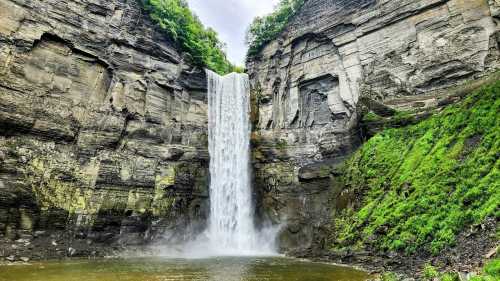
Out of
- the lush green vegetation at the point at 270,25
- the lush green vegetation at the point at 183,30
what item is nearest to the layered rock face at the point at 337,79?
the lush green vegetation at the point at 270,25

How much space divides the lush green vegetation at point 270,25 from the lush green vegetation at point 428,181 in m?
14.4

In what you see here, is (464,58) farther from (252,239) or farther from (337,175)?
(252,239)

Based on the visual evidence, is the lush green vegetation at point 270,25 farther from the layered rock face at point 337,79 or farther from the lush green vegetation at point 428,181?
the lush green vegetation at point 428,181

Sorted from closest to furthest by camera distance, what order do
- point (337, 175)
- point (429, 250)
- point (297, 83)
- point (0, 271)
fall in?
point (429, 250)
point (0, 271)
point (337, 175)
point (297, 83)

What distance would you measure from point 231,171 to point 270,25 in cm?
A: 1331

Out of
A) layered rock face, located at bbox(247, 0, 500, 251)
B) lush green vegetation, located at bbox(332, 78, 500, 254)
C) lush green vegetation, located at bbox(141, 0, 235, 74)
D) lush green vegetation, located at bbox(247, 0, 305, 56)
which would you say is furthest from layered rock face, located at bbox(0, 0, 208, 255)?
lush green vegetation, located at bbox(332, 78, 500, 254)

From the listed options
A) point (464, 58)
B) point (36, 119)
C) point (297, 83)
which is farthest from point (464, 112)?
point (36, 119)

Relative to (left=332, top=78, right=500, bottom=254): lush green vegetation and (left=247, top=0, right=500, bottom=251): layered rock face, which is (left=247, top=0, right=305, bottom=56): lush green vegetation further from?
(left=332, top=78, right=500, bottom=254): lush green vegetation

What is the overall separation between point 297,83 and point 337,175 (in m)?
9.67

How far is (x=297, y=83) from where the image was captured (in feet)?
94.2

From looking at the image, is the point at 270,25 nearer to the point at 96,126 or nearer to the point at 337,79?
the point at 337,79

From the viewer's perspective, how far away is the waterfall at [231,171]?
25062 millimetres

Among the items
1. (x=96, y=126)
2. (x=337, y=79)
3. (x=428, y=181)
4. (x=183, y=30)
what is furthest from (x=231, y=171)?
(x=428, y=181)

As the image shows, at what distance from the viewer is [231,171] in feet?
89.0
